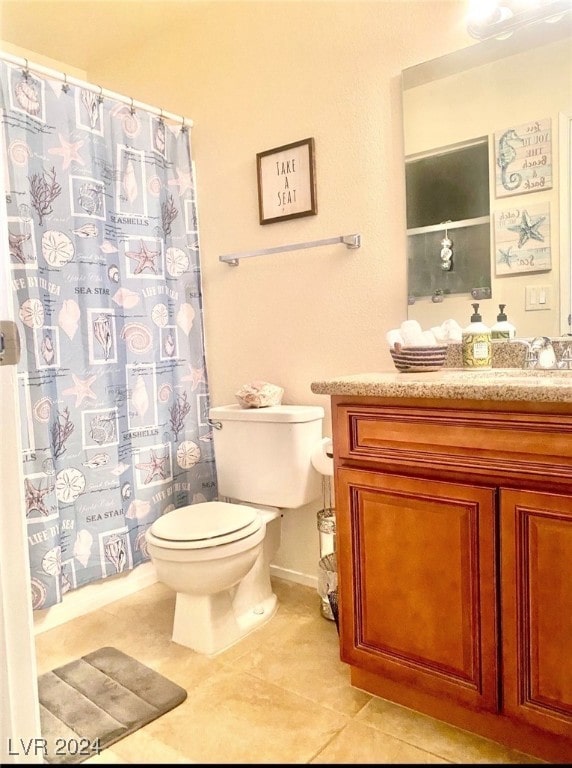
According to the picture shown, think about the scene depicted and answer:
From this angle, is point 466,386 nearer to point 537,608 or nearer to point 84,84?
point 537,608

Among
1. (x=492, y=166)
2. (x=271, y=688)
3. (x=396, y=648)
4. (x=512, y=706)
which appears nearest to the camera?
(x=512, y=706)

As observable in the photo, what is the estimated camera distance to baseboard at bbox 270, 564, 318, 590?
2.20 meters

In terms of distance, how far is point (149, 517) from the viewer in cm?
219

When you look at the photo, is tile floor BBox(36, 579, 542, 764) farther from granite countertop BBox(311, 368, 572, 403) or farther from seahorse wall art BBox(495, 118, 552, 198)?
seahorse wall art BBox(495, 118, 552, 198)

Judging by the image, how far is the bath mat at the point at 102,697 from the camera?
53.5 inches

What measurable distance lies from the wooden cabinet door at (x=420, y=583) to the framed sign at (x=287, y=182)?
1.12 m

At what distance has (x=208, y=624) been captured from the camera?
69.5 inches

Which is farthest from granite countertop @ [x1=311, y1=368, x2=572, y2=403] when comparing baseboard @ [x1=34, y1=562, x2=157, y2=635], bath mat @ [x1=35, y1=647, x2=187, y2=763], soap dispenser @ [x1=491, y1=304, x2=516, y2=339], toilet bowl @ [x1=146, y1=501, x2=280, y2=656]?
baseboard @ [x1=34, y1=562, x2=157, y2=635]

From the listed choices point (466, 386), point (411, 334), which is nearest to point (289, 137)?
point (411, 334)

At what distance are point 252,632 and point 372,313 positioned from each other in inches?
46.1

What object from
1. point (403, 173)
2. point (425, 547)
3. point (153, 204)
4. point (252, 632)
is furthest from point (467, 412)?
point (153, 204)

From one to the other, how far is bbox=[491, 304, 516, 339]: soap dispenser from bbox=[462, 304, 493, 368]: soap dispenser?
0.03 metres

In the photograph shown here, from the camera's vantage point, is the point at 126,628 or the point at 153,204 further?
the point at 153,204

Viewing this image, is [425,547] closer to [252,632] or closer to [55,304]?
[252,632]
